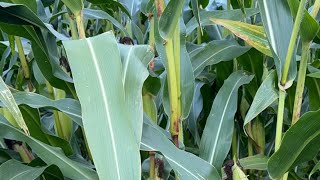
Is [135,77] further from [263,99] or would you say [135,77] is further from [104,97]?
[263,99]

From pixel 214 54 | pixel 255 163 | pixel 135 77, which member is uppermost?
pixel 135 77

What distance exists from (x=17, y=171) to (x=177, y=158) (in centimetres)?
24

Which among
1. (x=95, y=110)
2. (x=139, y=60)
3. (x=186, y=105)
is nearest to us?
(x=95, y=110)

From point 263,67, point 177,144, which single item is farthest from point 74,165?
point 263,67

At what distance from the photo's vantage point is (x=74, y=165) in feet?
2.34

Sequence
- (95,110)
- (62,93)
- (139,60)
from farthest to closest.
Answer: (62,93), (139,60), (95,110)

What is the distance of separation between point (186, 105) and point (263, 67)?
0.86 ft

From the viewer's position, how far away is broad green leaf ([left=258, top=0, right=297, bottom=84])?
0.66m

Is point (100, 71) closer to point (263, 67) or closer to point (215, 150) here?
point (215, 150)

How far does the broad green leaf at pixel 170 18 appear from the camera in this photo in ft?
2.17

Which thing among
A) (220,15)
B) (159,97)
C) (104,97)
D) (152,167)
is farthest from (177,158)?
(220,15)

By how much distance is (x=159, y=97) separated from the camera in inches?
37.1

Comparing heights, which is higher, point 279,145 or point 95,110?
point 95,110

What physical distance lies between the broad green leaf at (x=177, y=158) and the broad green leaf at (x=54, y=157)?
11 centimetres
